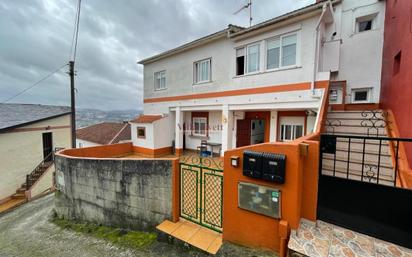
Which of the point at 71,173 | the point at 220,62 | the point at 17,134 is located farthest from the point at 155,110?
the point at 17,134

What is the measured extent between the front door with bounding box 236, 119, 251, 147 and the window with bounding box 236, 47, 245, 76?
2680 millimetres

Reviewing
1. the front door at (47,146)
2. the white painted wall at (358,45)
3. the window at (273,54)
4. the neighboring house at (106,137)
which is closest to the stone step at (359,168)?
the window at (273,54)

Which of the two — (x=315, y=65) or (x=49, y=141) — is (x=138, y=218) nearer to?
(x=315, y=65)

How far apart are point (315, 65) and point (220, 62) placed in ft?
14.8

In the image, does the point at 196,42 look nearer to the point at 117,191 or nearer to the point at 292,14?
Answer: the point at 292,14

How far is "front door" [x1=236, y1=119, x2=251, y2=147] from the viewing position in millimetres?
10102

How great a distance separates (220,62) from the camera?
9.55 metres

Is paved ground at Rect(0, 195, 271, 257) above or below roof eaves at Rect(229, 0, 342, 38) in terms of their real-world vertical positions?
below

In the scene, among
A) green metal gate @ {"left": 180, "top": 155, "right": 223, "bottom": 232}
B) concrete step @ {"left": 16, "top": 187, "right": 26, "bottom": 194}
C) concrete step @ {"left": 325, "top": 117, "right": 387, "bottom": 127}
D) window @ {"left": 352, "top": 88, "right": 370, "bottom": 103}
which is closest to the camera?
green metal gate @ {"left": 180, "top": 155, "right": 223, "bottom": 232}

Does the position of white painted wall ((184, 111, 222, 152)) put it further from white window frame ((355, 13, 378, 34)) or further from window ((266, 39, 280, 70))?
white window frame ((355, 13, 378, 34))

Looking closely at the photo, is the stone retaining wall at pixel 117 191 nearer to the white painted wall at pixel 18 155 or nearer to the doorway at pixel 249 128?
the doorway at pixel 249 128

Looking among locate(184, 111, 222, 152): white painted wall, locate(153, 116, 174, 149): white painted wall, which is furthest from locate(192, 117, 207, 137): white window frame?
locate(153, 116, 174, 149): white painted wall

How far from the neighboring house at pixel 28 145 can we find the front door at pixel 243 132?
47.3 ft

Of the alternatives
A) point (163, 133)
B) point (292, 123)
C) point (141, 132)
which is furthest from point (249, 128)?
point (141, 132)
